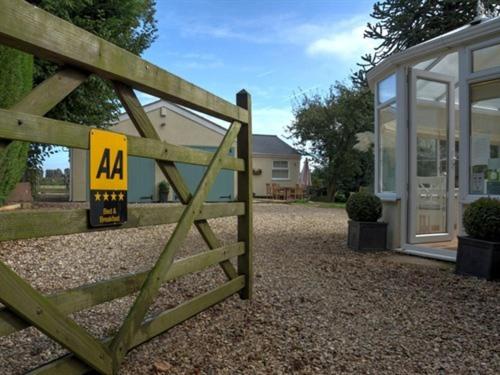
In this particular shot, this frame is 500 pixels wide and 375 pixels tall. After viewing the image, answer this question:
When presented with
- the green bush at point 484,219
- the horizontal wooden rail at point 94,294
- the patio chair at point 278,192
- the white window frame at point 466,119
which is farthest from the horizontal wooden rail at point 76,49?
the patio chair at point 278,192

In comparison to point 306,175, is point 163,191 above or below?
below

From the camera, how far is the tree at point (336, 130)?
22.6 m

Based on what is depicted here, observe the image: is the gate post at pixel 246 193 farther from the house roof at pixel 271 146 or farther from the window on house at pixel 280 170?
the window on house at pixel 280 170

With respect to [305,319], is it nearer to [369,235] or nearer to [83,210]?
[83,210]

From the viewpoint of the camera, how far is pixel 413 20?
1140cm

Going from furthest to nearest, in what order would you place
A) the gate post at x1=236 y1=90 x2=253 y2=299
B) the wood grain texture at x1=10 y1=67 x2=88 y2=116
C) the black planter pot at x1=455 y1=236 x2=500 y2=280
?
the black planter pot at x1=455 y1=236 x2=500 y2=280, the gate post at x1=236 y1=90 x2=253 y2=299, the wood grain texture at x1=10 y1=67 x2=88 y2=116

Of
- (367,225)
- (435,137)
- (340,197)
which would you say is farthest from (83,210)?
(340,197)

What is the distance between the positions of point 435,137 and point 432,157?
351 millimetres

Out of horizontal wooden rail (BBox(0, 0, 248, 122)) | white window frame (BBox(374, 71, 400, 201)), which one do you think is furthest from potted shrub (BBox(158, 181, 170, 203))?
horizontal wooden rail (BBox(0, 0, 248, 122))

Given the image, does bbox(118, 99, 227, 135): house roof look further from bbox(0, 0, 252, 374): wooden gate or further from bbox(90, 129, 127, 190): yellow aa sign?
bbox(90, 129, 127, 190): yellow aa sign

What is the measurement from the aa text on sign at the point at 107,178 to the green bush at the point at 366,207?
17.2ft

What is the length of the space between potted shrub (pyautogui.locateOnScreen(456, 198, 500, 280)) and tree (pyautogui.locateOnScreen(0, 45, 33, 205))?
20.4 ft

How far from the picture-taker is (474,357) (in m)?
2.79

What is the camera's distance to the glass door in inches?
265
